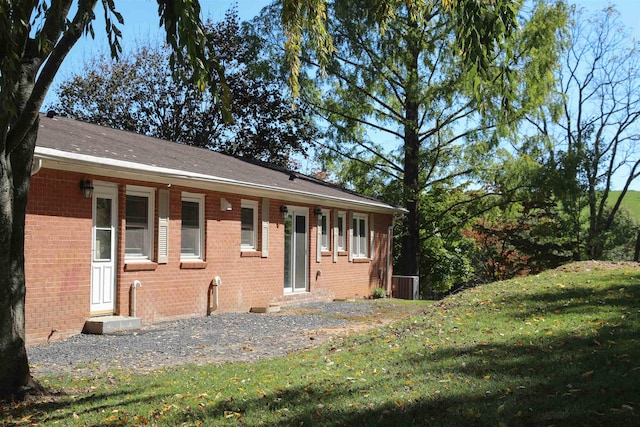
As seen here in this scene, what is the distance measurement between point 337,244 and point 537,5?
38.3ft

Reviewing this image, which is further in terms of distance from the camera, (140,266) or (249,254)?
(249,254)

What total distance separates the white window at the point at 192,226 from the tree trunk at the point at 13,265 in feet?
23.2

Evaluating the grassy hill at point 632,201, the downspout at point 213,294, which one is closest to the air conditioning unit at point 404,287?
the downspout at point 213,294

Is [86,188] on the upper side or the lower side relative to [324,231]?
upper

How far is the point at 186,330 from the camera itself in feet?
39.1

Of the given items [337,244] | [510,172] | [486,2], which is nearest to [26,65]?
[486,2]

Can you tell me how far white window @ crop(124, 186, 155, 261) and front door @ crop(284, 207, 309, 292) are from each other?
5.29 metres

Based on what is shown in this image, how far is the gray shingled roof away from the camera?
11.1m

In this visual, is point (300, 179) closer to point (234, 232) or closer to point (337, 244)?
point (337, 244)

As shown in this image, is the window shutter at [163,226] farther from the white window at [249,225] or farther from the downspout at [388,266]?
the downspout at [388,266]

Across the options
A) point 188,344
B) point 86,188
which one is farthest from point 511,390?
point 86,188

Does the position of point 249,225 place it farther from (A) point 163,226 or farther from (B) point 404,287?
(B) point 404,287

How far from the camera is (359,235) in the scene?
73.0 ft

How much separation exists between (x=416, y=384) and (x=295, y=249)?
12078 millimetres
